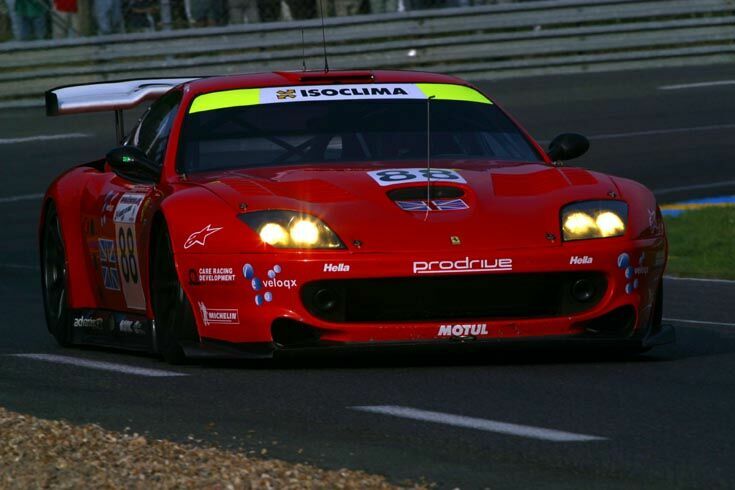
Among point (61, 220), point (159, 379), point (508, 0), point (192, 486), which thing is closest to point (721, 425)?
point (192, 486)

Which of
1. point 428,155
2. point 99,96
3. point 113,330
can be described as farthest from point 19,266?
point 428,155

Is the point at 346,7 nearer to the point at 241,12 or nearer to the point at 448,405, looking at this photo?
the point at 241,12

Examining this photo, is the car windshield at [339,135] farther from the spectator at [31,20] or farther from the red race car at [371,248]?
the spectator at [31,20]

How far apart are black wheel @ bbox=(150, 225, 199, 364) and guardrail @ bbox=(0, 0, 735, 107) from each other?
13.0m

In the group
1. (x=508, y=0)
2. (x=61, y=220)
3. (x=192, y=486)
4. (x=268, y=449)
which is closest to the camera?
(x=192, y=486)

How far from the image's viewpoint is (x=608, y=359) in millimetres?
7348

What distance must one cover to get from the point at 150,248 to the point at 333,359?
859mm

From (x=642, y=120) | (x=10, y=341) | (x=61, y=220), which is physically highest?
(x=61, y=220)

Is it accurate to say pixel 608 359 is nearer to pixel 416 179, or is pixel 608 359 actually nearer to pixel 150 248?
pixel 416 179

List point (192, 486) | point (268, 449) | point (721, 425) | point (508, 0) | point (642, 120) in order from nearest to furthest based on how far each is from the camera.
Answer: point (192, 486) → point (268, 449) → point (721, 425) → point (642, 120) → point (508, 0)

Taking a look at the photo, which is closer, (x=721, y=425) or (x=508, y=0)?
(x=721, y=425)

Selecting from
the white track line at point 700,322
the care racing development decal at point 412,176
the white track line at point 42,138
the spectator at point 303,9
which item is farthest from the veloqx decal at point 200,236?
the spectator at point 303,9

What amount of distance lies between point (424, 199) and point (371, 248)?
359 millimetres

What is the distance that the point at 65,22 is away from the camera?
2041cm
